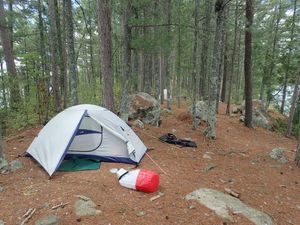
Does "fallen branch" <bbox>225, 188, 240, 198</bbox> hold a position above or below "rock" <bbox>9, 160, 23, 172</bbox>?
below

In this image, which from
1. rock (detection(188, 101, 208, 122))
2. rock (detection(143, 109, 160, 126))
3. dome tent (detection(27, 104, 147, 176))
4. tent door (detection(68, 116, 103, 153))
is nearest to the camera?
dome tent (detection(27, 104, 147, 176))

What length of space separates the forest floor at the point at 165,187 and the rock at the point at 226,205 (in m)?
0.12

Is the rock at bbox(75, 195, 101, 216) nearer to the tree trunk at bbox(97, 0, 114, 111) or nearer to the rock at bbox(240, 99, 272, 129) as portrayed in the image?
the tree trunk at bbox(97, 0, 114, 111)

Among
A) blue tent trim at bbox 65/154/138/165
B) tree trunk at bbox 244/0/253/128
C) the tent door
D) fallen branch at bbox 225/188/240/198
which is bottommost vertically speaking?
fallen branch at bbox 225/188/240/198

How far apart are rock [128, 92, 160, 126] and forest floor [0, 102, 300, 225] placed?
193cm

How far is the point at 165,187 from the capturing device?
4.26 meters

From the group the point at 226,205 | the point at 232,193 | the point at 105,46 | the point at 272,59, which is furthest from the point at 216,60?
the point at 272,59

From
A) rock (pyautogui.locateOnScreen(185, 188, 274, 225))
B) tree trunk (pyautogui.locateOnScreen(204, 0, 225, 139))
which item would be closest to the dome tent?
rock (pyautogui.locateOnScreen(185, 188, 274, 225))

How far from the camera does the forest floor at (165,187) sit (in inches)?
136

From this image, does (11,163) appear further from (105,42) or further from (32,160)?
(105,42)

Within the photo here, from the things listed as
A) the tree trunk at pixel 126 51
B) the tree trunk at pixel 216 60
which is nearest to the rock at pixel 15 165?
the tree trunk at pixel 126 51

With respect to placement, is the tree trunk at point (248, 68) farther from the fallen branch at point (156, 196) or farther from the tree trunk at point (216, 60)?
the fallen branch at point (156, 196)

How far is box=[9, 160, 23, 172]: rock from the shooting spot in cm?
472

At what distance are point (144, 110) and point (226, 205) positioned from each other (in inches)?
237
